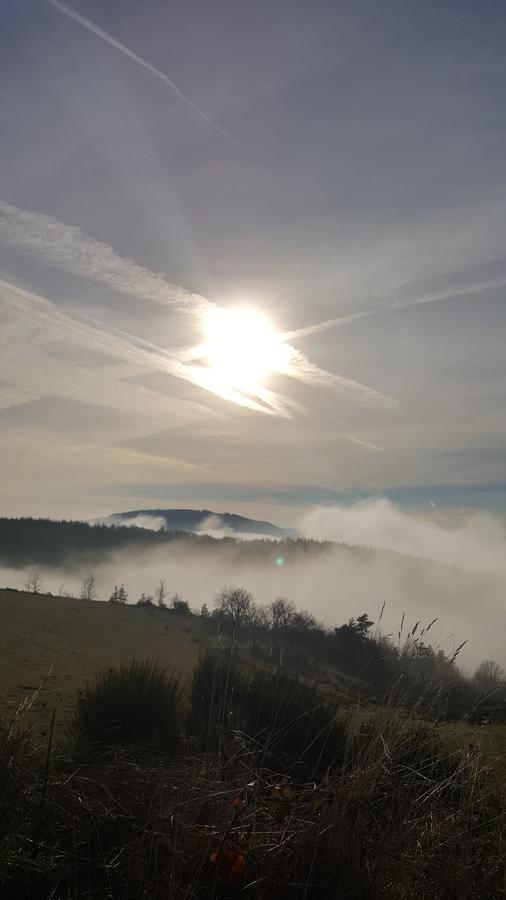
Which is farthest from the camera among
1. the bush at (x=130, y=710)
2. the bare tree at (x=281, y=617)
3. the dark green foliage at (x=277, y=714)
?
the bare tree at (x=281, y=617)

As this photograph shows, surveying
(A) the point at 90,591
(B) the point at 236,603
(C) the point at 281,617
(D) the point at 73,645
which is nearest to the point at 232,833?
(D) the point at 73,645

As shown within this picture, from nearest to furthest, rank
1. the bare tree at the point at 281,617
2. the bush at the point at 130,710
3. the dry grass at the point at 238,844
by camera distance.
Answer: the dry grass at the point at 238,844, the bush at the point at 130,710, the bare tree at the point at 281,617

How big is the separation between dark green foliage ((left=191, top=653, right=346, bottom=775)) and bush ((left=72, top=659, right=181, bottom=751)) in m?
0.56

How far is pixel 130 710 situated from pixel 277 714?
2247 mm

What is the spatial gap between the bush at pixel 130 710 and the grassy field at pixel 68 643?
0.98 meters

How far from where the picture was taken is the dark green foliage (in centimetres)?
771

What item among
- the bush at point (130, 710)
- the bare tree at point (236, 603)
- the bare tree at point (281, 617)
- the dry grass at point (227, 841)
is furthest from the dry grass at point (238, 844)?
the bare tree at point (281, 617)

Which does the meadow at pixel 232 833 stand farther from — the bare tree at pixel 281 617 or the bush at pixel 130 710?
the bare tree at pixel 281 617

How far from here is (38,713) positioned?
11.6m

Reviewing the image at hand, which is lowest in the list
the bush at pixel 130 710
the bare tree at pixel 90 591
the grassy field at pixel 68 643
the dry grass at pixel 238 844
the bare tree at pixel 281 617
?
the bare tree at pixel 90 591

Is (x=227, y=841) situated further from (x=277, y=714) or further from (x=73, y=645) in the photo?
(x=73, y=645)

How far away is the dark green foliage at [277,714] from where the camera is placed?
7.71 meters

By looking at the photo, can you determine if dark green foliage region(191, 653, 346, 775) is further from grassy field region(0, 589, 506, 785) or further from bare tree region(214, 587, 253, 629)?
bare tree region(214, 587, 253, 629)

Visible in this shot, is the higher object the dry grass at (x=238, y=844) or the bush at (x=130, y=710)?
the dry grass at (x=238, y=844)
